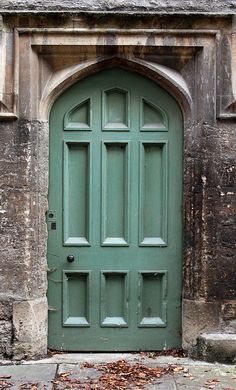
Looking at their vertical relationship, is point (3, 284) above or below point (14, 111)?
below

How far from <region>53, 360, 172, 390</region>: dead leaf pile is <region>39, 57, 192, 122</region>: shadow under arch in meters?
2.30

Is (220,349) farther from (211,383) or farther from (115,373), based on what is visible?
(115,373)

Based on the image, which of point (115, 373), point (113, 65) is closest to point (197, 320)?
point (115, 373)

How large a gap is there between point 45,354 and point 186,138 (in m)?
2.41

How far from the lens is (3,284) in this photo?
4902mm

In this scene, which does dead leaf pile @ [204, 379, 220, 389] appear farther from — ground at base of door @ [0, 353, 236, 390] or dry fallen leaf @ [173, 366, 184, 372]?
dry fallen leaf @ [173, 366, 184, 372]

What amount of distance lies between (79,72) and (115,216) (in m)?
1.39

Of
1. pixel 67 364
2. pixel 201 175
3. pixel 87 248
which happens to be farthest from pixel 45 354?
pixel 201 175

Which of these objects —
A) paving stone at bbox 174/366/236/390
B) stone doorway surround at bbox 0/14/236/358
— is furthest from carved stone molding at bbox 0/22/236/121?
paving stone at bbox 174/366/236/390

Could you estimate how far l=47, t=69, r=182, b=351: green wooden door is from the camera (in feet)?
16.8

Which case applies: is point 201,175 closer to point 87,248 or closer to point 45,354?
point 87,248

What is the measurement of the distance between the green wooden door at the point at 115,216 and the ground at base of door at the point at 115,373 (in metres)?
0.25

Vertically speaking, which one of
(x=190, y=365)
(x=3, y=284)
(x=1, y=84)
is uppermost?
(x=1, y=84)

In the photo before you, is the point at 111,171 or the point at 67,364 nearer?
the point at 67,364
